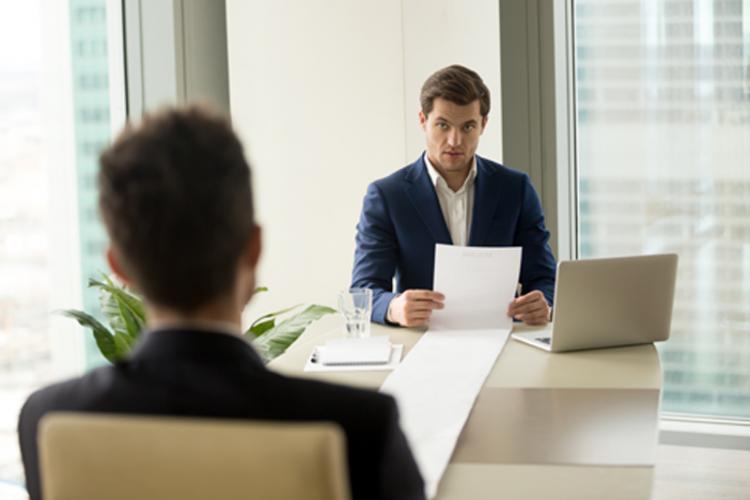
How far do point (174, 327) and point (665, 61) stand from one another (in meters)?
3.29

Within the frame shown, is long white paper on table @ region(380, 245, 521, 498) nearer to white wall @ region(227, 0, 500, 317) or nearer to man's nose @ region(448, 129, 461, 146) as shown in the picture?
man's nose @ region(448, 129, 461, 146)

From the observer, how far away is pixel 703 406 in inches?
156

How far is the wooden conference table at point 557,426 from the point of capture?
4.90 feet

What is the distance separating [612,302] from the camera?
232 centimetres

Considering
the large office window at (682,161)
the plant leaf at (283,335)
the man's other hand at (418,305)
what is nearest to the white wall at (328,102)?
the large office window at (682,161)

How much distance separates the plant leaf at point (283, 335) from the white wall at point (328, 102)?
46.7 inches

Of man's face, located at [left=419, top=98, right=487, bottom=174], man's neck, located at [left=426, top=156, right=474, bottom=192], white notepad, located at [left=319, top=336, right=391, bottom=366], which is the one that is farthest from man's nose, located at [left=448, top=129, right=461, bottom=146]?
white notepad, located at [left=319, top=336, right=391, bottom=366]

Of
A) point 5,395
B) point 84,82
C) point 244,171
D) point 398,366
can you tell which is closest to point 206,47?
point 84,82

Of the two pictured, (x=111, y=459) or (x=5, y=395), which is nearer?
(x=111, y=459)

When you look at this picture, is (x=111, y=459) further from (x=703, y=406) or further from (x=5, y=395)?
→ (x=703, y=406)

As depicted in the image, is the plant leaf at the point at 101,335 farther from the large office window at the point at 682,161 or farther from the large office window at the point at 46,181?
the large office window at the point at 682,161

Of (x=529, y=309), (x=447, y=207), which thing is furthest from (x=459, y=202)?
(x=529, y=309)

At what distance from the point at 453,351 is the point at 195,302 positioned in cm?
143

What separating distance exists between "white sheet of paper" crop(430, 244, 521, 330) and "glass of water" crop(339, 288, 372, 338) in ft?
0.61
